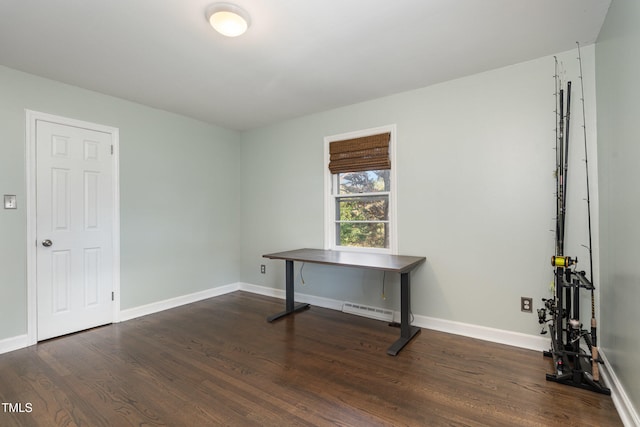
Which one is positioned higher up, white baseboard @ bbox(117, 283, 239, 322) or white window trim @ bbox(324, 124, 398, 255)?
white window trim @ bbox(324, 124, 398, 255)

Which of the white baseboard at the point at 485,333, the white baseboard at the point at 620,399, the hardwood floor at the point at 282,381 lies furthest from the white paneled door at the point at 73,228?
the white baseboard at the point at 620,399

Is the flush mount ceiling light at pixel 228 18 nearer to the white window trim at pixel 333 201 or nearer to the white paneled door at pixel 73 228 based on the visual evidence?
the white window trim at pixel 333 201

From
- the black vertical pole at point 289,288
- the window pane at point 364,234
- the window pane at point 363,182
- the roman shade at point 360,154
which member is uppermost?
the roman shade at point 360,154

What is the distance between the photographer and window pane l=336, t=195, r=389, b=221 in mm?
3436

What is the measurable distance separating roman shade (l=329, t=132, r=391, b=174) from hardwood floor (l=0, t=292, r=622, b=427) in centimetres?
171

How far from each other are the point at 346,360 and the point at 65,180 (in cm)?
307

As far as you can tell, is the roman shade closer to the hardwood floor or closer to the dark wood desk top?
the dark wood desk top

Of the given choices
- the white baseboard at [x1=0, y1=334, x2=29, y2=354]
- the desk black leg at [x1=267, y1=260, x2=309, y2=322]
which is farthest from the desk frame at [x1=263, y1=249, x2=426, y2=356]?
the white baseboard at [x1=0, y1=334, x2=29, y2=354]

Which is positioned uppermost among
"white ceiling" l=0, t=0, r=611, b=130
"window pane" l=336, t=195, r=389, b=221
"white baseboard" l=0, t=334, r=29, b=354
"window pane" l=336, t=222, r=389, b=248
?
"white ceiling" l=0, t=0, r=611, b=130

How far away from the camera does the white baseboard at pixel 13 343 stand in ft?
8.48

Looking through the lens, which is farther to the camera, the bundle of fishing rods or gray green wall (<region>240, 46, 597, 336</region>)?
gray green wall (<region>240, 46, 597, 336</region>)

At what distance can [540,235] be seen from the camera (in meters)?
2.54

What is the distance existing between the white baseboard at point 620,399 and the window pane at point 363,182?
2.22 m

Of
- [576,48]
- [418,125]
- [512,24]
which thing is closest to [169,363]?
[418,125]
